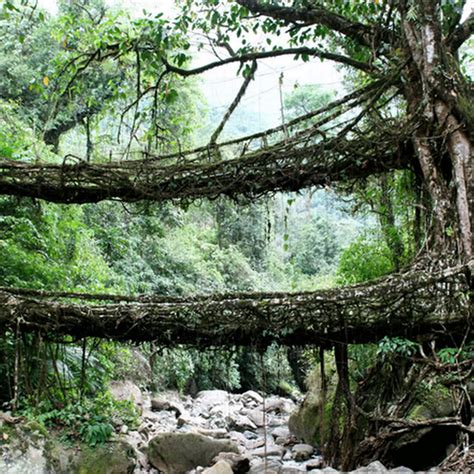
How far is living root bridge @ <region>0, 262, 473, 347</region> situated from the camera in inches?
114

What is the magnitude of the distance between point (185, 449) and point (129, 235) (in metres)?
6.79

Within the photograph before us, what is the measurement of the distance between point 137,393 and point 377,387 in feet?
19.7

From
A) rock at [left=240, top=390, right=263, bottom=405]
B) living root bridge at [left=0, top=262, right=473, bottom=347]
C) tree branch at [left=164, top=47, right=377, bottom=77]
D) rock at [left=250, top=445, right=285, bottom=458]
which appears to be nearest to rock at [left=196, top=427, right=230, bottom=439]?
rock at [left=250, top=445, right=285, bottom=458]

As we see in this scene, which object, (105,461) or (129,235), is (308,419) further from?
(129,235)

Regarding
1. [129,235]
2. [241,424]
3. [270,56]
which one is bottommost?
[241,424]

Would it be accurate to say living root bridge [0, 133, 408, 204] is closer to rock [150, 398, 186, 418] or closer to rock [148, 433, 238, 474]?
rock [148, 433, 238, 474]

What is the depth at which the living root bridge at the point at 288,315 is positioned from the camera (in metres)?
2.91

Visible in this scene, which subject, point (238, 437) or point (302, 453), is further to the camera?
point (238, 437)

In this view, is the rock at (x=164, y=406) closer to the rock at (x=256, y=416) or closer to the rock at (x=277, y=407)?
the rock at (x=256, y=416)

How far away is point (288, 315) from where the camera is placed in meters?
2.96

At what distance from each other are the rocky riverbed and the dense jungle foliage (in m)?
0.28

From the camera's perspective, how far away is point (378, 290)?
2924mm

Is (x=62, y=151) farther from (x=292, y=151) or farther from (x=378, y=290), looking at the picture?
(x=378, y=290)

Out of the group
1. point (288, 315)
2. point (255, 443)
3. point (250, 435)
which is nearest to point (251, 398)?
point (250, 435)
